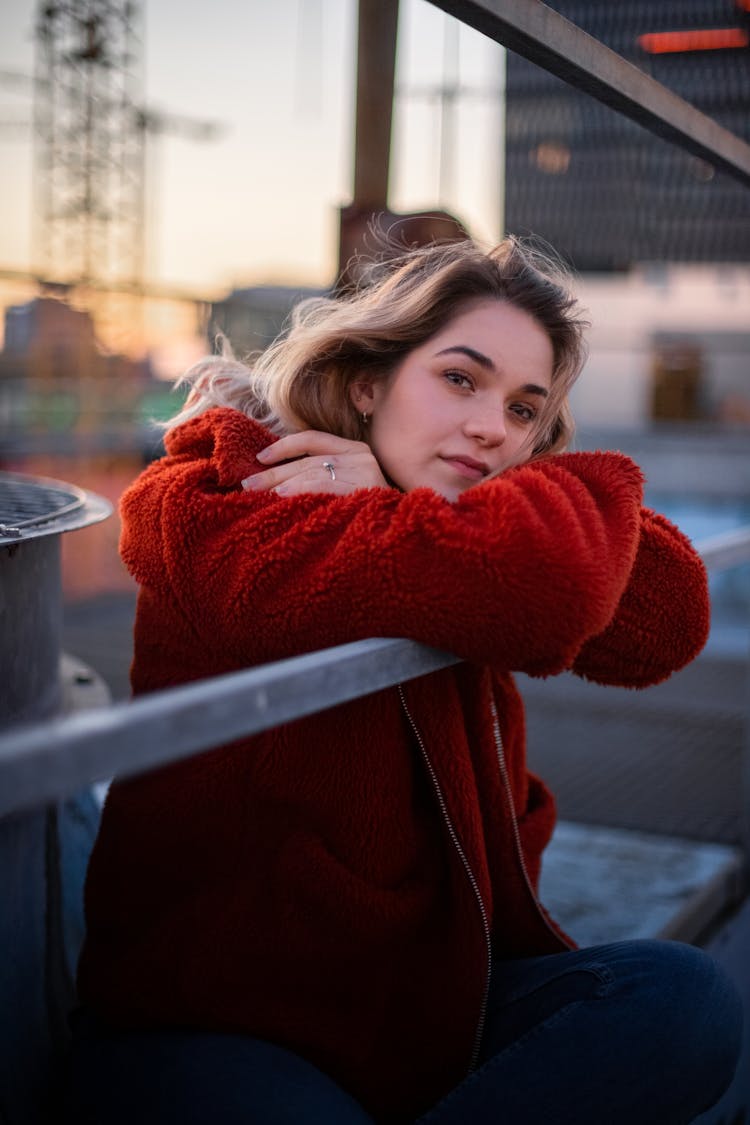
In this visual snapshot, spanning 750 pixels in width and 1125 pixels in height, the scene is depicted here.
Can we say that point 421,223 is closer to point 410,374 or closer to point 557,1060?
point 410,374

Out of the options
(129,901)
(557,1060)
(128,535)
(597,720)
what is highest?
(128,535)

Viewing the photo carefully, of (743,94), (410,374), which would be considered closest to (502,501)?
(410,374)

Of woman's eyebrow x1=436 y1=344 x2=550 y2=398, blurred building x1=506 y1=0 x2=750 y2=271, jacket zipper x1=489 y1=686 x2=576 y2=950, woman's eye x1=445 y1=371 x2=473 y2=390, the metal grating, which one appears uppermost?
blurred building x1=506 y1=0 x2=750 y2=271

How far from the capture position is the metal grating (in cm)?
158

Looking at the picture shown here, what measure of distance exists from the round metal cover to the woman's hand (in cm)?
30

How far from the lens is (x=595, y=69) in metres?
1.48

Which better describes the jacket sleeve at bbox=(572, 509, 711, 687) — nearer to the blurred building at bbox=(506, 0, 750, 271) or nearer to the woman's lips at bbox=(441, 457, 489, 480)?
the woman's lips at bbox=(441, 457, 489, 480)

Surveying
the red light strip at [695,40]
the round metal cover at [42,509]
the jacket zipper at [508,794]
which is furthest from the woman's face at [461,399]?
the red light strip at [695,40]

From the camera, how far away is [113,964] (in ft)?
4.56

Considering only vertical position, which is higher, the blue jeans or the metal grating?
the metal grating

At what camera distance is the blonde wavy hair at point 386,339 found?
5.20ft

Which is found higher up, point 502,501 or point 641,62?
point 641,62

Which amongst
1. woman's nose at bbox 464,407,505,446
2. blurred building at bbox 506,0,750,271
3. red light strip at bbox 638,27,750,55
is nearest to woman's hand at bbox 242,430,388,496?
woman's nose at bbox 464,407,505,446

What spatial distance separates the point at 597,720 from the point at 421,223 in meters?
3.21
